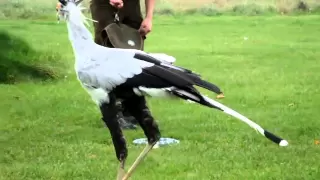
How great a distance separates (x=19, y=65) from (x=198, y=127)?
4322 millimetres

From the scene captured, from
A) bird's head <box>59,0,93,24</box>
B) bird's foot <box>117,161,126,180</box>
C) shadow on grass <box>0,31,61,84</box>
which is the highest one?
bird's head <box>59,0,93,24</box>

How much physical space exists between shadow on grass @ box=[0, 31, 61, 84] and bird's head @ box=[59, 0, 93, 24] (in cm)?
615

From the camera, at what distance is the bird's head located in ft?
14.6

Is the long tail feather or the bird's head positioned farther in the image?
the bird's head

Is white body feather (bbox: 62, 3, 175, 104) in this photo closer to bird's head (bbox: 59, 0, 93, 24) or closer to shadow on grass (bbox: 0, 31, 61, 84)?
bird's head (bbox: 59, 0, 93, 24)

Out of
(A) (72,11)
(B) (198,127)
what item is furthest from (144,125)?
(B) (198,127)

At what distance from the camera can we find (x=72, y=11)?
175 inches

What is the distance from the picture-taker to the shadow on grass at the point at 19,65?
10539 millimetres

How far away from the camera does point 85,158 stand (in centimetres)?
618

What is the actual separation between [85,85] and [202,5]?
16.8 meters

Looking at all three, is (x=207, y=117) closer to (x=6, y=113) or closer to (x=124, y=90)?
(x=6, y=113)

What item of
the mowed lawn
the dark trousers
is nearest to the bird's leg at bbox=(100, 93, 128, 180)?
the mowed lawn

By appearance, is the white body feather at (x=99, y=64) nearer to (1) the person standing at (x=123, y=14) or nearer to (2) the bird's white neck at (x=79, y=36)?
(2) the bird's white neck at (x=79, y=36)

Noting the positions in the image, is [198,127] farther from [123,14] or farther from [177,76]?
[177,76]
